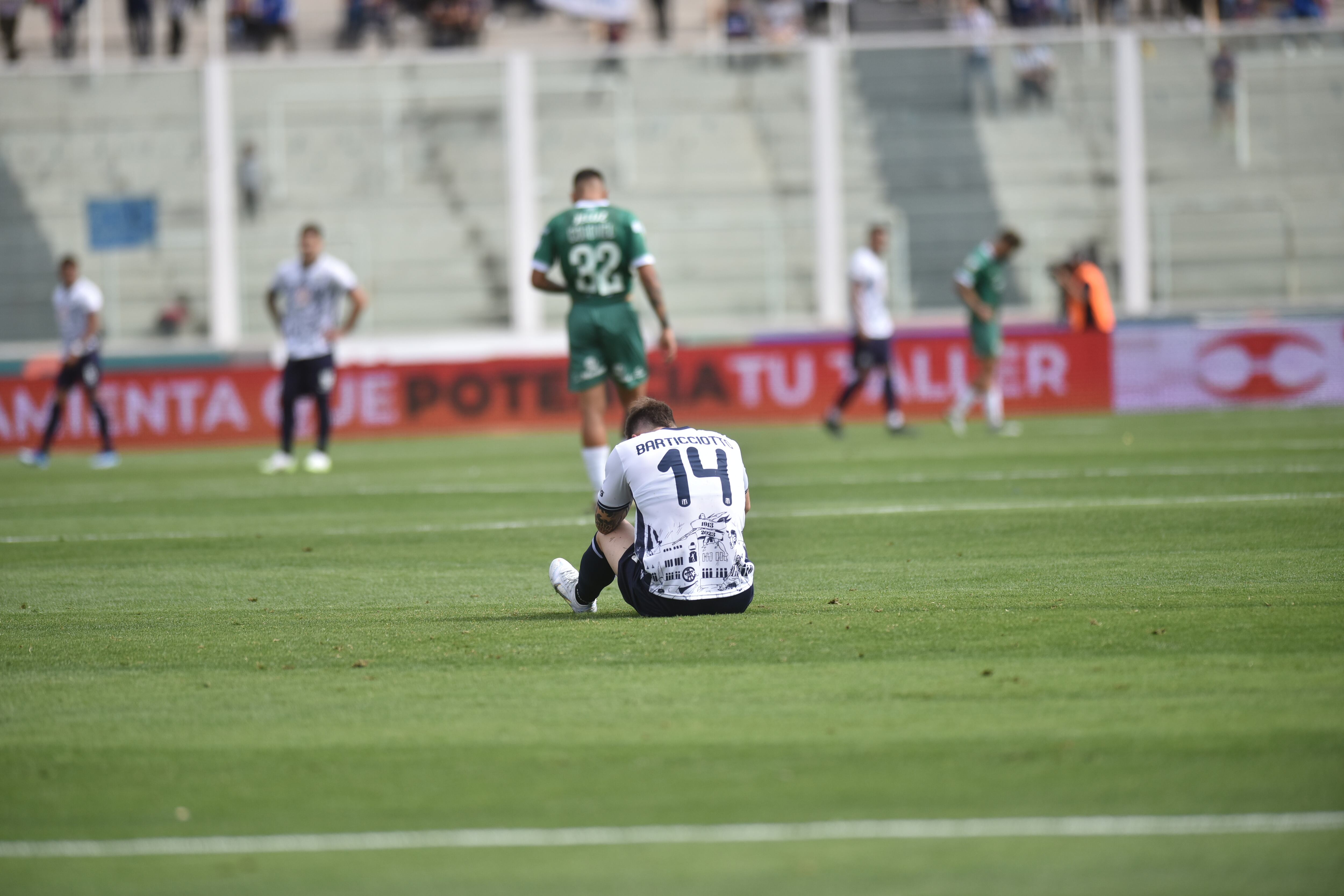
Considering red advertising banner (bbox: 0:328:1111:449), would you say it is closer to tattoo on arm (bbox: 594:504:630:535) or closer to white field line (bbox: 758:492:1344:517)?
white field line (bbox: 758:492:1344:517)

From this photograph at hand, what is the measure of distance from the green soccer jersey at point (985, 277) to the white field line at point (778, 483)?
5.97 m

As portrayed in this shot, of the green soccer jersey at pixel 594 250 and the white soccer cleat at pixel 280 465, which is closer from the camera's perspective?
the green soccer jersey at pixel 594 250

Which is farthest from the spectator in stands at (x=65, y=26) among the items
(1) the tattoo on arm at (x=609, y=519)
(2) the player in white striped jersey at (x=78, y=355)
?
(1) the tattoo on arm at (x=609, y=519)

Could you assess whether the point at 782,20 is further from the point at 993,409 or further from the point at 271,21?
the point at 993,409

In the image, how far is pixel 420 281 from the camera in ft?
103

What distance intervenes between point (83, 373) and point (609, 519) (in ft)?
46.7

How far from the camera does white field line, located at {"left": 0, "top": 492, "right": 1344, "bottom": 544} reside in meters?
11.9

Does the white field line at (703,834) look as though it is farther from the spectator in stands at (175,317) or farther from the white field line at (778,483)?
the spectator in stands at (175,317)

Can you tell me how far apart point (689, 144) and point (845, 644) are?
85.3 ft

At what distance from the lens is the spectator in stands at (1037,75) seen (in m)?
31.8

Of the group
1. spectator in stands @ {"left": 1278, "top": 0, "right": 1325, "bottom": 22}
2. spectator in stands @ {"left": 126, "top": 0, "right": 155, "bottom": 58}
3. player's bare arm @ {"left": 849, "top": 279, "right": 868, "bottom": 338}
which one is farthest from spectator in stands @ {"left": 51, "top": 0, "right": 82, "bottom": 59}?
spectator in stands @ {"left": 1278, "top": 0, "right": 1325, "bottom": 22}

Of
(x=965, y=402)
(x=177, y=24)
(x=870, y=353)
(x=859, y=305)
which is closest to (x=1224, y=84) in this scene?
(x=965, y=402)

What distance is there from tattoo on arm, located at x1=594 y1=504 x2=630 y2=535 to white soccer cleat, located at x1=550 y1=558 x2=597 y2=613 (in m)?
0.43

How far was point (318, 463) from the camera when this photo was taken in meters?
17.5
